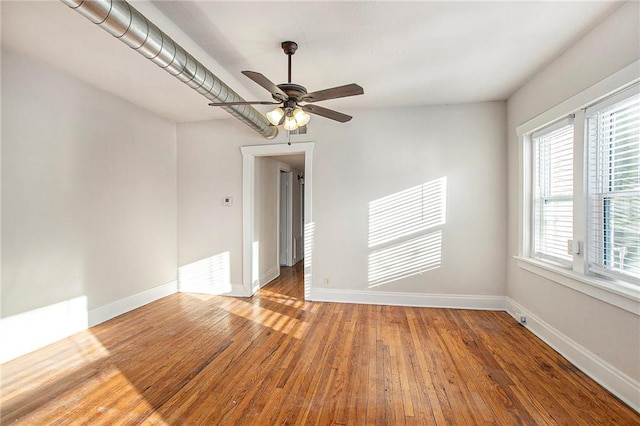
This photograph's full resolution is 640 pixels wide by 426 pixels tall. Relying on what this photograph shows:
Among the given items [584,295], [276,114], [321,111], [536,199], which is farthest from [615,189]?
[276,114]

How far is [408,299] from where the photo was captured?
4.04m

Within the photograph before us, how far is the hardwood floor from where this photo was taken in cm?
190

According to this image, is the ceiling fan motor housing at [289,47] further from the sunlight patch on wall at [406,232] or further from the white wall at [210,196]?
the sunlight patch on wall at [406,232]

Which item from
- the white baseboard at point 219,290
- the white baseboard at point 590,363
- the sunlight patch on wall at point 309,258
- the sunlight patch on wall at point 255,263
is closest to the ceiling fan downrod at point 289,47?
the sunlight patch on wall at point 309,258

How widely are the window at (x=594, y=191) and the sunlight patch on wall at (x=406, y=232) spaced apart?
3.68ft

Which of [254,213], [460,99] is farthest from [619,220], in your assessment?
[254,213]

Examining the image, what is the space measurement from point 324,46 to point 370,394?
9.17ft

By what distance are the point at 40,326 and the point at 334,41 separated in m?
3.78

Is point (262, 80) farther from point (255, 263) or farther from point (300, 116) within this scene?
point (255, 263)

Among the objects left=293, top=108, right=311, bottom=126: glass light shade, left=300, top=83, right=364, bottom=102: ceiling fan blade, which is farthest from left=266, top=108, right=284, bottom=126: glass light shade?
left=300, top=83, right=364, bottom=102: ceiling fan blade

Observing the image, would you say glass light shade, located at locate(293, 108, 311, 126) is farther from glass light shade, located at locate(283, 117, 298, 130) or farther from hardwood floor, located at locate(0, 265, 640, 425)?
hardwood floor, located at locate(0, 265, 640, 425)

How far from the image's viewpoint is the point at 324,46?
2553 millimetres

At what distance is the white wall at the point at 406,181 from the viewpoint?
3861 millimetres

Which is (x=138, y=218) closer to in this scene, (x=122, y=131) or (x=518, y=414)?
(x=122, y=131)
